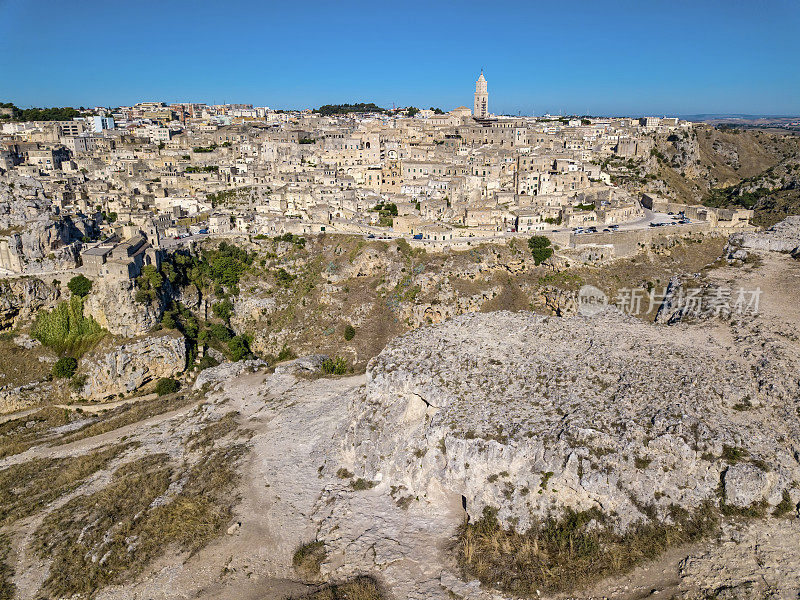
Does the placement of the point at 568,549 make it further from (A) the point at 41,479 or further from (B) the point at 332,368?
(A) the point at 41,479

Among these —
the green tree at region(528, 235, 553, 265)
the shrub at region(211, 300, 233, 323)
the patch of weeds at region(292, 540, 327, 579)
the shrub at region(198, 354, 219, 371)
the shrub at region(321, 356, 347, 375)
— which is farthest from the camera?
the green tree at region(528, 235, 553, 265)

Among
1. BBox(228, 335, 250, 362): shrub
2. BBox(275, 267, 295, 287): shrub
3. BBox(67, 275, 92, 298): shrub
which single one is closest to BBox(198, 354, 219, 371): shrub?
BBox(228, 335, 250, 362): shrub

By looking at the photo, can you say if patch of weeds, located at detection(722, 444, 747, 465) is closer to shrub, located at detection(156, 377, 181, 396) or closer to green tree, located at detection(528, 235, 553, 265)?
green tree, located at detection(528, 235, 553, 265)

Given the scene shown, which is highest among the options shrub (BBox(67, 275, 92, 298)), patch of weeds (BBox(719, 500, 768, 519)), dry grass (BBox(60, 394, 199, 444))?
shrub (BBox(67, 275, 92, 298))

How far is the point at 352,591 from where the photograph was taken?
16.7 m

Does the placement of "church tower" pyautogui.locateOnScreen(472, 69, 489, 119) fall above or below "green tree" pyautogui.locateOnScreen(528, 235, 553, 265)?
above

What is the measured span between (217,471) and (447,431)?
11297 mm

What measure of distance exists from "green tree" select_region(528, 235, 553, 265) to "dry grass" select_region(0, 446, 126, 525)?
35.8 meters

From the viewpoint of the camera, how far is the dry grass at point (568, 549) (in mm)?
15625

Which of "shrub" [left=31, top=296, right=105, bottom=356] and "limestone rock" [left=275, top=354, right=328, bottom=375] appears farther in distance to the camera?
"shrub" [left=31, top=296, right=105, bottom=356]

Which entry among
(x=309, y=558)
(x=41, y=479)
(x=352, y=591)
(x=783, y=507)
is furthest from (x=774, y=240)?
(x=41, y=479)

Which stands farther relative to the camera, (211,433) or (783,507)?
(211,433)

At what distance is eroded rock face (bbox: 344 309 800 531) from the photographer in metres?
16.7

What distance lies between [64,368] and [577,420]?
3578 centimetres
